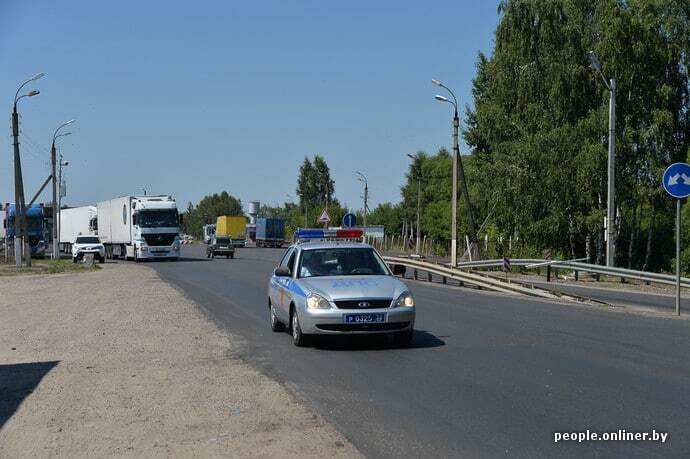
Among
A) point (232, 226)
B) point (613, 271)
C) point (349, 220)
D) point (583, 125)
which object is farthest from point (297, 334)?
point (232, 226)

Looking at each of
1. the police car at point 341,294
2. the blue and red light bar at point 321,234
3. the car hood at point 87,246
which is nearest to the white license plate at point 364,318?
the police car at point 341,294

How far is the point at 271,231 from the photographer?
10406 cm

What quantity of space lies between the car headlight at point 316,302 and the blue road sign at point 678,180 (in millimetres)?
8795

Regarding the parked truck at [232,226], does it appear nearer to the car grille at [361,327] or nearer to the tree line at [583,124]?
the tree line at [583,124]

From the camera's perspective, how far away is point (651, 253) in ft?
157

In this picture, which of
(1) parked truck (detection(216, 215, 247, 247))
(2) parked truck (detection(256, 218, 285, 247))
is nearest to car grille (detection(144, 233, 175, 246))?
(1) parked truck (detection(216, 215, 247, 247))

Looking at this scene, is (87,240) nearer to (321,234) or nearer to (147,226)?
(147,226)

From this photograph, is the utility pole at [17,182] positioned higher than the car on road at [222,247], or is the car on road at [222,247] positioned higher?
the utility pole at [17,182]

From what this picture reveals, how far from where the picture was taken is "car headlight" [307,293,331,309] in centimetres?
1280

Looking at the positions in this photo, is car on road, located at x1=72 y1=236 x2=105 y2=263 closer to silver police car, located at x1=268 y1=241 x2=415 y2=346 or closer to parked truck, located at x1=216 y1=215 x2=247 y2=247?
parked truck, located at x1=216 y1=215 x2=247 y2=247

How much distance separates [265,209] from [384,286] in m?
181

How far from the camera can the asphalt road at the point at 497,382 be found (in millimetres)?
7160

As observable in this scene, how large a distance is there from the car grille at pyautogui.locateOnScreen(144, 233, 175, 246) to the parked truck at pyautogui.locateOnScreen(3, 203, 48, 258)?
9867mm

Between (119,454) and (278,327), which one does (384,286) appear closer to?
(278,327)
